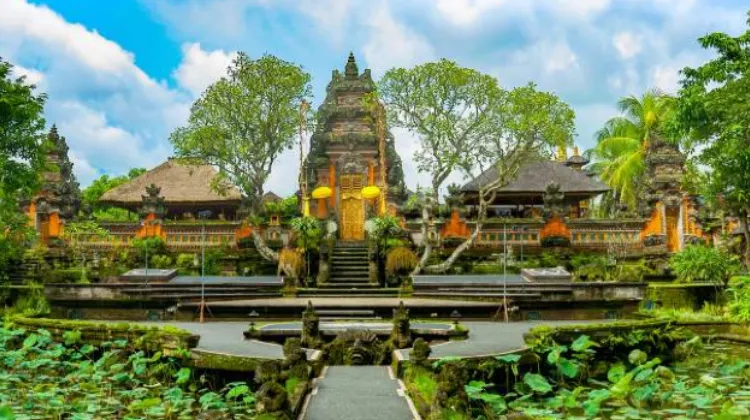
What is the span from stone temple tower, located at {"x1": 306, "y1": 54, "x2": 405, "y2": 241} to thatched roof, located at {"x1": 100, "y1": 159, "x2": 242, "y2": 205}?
19.6 feet

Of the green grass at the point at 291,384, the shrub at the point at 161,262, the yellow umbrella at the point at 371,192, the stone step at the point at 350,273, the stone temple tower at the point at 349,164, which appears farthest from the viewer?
the stone temple tower at the point at 349,164

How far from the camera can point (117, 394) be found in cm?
876

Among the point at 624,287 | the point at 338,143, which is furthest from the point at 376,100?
the point at 624,287

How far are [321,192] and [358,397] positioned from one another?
19.5 m

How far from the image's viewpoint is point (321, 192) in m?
27.2

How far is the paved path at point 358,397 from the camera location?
23.7 ft

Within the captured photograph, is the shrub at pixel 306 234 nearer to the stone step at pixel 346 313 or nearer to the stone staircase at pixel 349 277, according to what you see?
the stone staircase at pixel 349 277

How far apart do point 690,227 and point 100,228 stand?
20919mm

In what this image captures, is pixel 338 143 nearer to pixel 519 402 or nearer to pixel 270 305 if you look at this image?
pixel 270 305

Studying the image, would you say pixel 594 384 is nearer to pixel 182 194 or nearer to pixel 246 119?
pixel 246 119

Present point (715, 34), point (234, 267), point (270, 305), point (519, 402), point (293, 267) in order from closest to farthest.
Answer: point (519, 402) < point (270, 305) < point (715, 34) < point (293, 267) < point (234, 267)

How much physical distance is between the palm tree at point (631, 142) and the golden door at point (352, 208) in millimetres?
14062

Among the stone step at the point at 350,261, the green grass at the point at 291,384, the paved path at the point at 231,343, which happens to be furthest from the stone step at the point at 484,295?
the green grass at the point at 291,384

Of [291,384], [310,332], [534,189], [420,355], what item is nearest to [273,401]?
[291,384]
